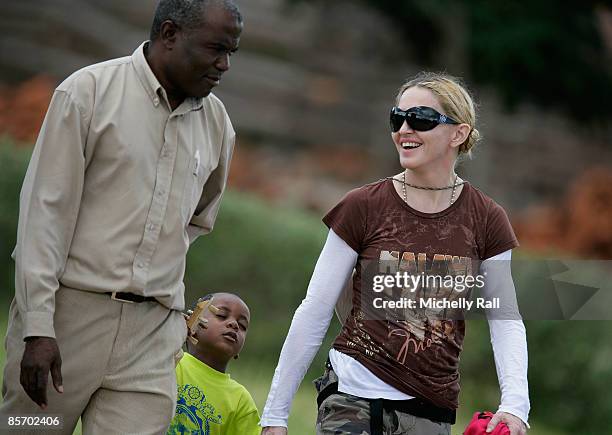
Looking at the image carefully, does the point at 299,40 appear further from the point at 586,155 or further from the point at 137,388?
the point at 137,388

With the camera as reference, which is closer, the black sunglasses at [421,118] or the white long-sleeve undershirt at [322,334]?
the white long-sleeve undershirt at [322,334]

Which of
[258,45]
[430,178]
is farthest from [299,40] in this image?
[430,178]

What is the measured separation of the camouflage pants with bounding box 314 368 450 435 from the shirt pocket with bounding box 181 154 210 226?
83 centimetres

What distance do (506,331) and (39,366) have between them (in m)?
1.67

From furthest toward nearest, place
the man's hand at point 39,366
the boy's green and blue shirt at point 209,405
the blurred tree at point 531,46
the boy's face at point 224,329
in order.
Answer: the blurred tree at point 531,46 < the boy's face at point 224,329 < the boy's green and blue shirt at point 209,405 < the man's hand at point 39,366

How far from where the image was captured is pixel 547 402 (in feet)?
32.6

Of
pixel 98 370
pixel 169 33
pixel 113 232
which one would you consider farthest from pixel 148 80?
pixel 98 370

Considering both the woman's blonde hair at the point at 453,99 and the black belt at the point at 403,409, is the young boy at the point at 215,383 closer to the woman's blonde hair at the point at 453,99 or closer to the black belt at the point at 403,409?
the black belt at the point at 403,409

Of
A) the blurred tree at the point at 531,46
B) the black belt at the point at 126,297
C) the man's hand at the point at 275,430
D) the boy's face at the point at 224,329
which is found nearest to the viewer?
the black belt at the point at 126,297

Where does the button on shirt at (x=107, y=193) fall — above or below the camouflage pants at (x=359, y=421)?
above

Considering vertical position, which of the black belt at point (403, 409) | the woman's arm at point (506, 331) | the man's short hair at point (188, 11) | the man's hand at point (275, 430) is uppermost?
the man's short hair at point (188, 11)

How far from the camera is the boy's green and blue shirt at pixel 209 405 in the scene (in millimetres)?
4750

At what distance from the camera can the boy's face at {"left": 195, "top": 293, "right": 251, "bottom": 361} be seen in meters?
4.95

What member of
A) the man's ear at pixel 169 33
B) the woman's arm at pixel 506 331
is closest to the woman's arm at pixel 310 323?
the woman's arm at pixel 506 331
